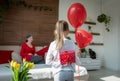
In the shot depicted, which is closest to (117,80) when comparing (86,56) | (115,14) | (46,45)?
(86,56)

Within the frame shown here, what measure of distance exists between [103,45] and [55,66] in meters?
5.89

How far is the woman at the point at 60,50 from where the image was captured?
2074mm

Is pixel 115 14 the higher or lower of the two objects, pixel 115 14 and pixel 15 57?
the higher

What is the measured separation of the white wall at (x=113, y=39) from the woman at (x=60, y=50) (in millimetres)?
5330

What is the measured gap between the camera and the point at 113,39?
7230 mm

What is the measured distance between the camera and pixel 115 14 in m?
7.19

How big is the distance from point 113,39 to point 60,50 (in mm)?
5550

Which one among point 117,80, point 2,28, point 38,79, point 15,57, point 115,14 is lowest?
point 117,80

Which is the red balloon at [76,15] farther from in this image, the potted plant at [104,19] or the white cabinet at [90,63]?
the potted plant at [104,19]

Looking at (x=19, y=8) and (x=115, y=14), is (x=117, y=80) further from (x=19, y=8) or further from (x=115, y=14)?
(x=19, y=8)

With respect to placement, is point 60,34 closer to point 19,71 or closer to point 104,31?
point 19,71

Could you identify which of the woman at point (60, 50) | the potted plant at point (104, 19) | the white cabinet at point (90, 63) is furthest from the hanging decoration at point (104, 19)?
the woman at point (60, 50)

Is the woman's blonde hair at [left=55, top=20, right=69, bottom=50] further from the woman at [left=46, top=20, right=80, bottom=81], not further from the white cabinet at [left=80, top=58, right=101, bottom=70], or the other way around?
the white cabinet at [left=80, top=58, right=101, bottom=70]

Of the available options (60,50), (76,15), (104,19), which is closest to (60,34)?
(60,50)
